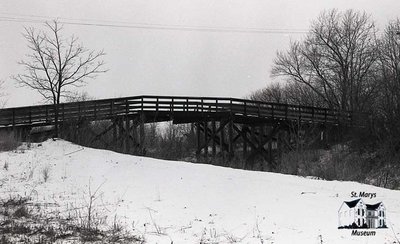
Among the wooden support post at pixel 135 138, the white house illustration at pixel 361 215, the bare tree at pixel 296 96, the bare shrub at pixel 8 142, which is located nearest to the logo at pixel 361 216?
the white house illustration at pixel 361 215

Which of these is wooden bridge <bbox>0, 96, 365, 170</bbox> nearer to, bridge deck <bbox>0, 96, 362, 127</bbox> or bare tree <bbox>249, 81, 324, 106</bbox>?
bridge deck <bbox>0, 96, 362, 127</bbox>

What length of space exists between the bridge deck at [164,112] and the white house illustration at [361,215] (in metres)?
16.6

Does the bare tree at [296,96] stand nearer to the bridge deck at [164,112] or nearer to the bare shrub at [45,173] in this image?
the bridge deck at [164,112]

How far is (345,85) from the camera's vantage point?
133ft

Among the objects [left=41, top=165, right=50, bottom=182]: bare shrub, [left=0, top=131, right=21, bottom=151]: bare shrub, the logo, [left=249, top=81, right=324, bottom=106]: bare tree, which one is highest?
[left=249, top=81, right=324, bottom=106]: bare tree

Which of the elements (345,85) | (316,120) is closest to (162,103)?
(316,120)

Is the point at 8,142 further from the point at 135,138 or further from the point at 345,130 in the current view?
the point at 345,130

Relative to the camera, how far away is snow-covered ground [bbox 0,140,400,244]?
26.8 ft

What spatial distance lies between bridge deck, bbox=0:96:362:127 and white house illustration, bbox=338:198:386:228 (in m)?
16.6

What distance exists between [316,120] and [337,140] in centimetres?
260

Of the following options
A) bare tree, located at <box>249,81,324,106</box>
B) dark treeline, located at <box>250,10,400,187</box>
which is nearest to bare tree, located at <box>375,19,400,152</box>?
dark treeline, located at <box>250,10,400,187</box>

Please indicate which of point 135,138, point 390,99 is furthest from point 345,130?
point 135,138

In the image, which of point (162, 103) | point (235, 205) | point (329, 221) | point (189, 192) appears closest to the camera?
point (329, 221)

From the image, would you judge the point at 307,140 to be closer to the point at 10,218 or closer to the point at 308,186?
the point at 308,186
